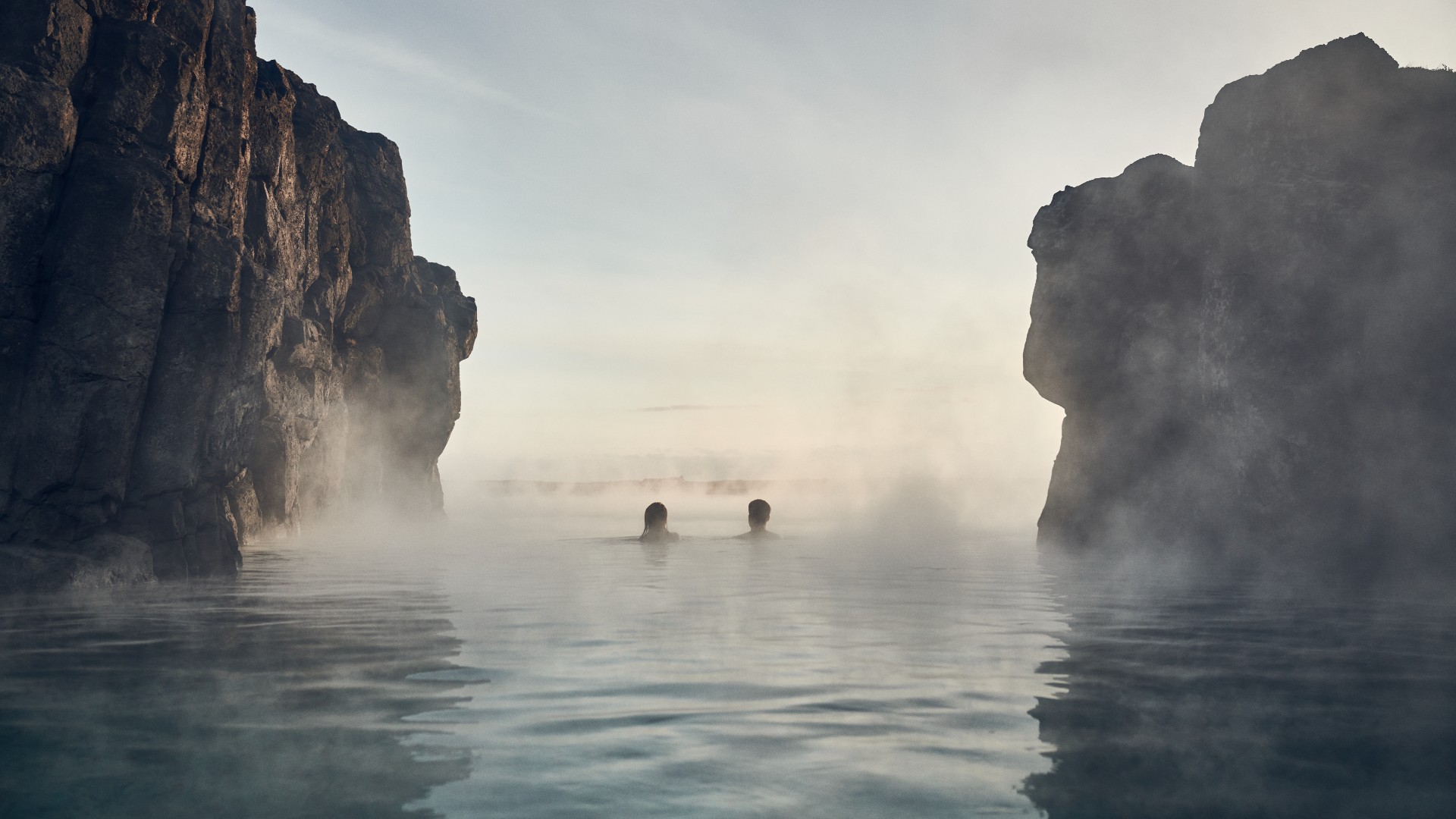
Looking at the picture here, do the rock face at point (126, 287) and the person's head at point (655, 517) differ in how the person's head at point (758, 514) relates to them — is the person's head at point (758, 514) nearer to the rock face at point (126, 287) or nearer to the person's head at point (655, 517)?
the person's head at point (655, 517)

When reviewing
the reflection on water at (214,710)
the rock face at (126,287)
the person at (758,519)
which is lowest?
the reflection on water at (214,710)

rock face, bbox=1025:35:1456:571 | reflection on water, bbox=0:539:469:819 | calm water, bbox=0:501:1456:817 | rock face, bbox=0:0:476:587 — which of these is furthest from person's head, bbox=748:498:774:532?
reflection on water, bbox=0:539:469:819

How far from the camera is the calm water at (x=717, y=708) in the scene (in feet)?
24.0

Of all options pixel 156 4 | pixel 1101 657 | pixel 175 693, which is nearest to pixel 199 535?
pixel 156 4

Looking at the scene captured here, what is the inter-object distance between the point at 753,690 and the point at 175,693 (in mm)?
6719

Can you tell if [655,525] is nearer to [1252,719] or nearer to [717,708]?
[717,708]

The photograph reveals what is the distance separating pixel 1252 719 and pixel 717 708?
5.77 m

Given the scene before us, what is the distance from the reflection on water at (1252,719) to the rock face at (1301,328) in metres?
16.8

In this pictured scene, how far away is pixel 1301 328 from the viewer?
35.1 meters

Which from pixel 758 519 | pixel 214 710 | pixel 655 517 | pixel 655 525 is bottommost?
pixel 214 710

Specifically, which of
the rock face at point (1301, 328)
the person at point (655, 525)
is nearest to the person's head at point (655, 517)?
the person at point (655, 525)

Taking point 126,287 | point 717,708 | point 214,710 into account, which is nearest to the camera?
point 214,710

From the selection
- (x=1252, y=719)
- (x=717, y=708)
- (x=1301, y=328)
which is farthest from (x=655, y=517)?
(x=1252, y=719)

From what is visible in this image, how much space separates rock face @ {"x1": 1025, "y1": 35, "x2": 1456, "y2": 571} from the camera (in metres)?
32.0
